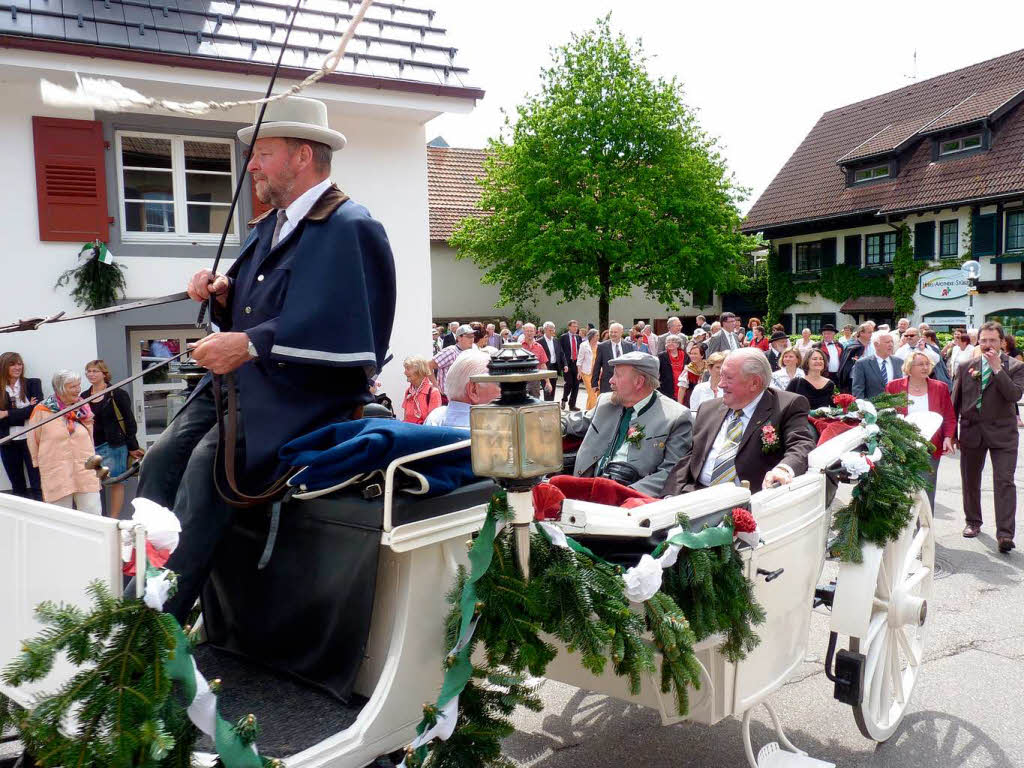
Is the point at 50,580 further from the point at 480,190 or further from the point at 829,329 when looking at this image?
the point at 480,190

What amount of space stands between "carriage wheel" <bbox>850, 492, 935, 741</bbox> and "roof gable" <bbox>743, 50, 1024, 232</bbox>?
82.7ft

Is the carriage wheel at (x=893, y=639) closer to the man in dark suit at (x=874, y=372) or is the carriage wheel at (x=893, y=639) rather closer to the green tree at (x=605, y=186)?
the man in dark suit at (x=874, y=372)

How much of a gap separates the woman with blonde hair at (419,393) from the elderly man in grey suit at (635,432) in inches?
165

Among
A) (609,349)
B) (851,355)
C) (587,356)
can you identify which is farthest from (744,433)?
(587,356)

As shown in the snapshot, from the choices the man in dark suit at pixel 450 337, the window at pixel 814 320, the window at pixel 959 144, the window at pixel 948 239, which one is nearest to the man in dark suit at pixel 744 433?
the man in dark suit at pixel 450 337

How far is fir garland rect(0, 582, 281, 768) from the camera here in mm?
1725

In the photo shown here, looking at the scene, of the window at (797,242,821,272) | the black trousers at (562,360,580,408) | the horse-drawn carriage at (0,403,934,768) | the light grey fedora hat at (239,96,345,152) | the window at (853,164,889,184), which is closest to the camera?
the horse-drawn carriage at (0,403,934,768)

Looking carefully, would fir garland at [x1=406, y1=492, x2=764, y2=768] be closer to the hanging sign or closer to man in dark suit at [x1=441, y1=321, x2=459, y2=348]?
man in dark suit at [x1=441, y1=321, x2=459, y2=348]

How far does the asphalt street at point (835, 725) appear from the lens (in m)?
3.73

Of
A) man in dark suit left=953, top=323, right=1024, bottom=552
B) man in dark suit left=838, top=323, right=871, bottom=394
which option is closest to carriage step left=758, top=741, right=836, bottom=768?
man in dark suit left=953, top=323, right=1024, bottom=552

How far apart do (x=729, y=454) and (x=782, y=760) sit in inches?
59.4

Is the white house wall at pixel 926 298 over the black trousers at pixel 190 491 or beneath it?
over

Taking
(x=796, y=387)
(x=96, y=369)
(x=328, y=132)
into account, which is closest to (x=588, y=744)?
(x=328, y=132)

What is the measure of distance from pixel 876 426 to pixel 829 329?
11621 mm
